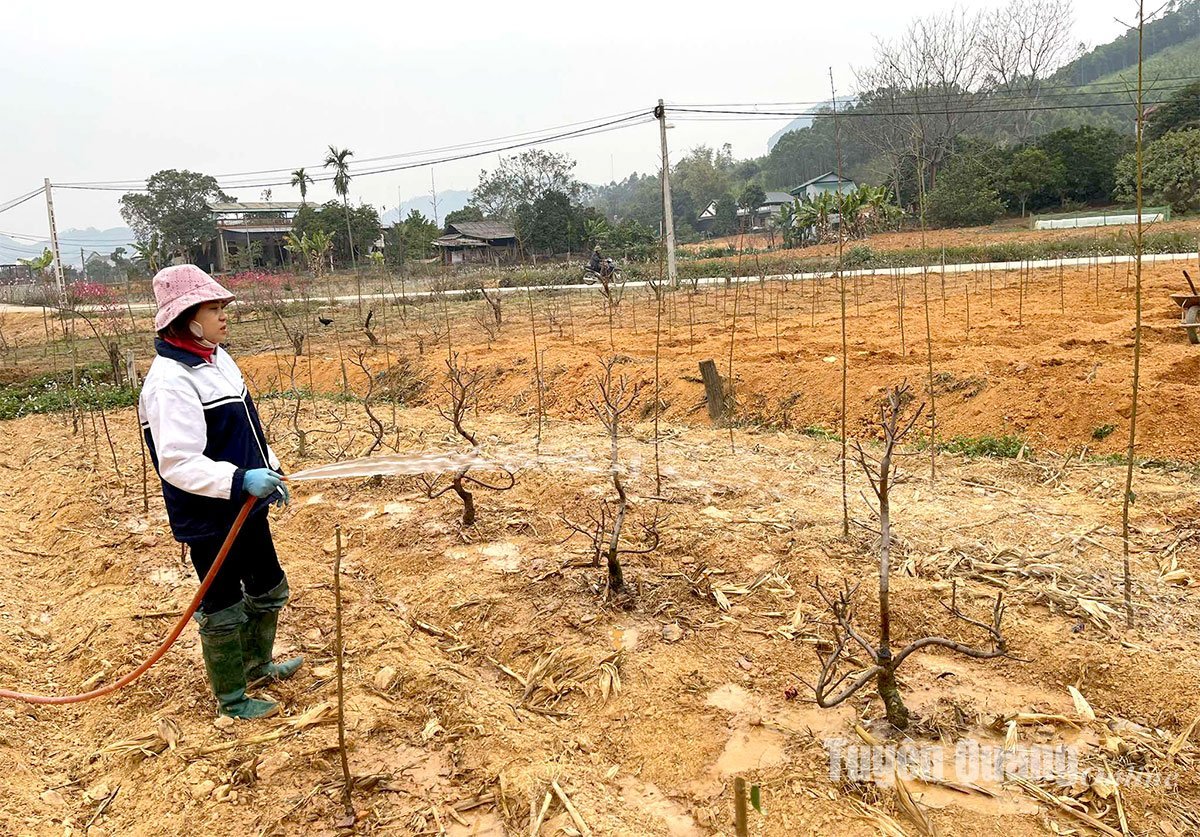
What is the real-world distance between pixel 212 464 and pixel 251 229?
41596 mm

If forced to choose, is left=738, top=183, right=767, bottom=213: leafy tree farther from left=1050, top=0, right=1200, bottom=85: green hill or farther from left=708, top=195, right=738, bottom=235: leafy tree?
left=1050, top=0, right=1200, bottom=85: green hill

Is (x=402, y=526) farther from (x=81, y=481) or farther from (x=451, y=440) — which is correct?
(x=81, y=481)

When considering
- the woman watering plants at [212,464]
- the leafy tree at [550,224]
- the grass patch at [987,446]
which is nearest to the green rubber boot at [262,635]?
the woman watering plants at [212,464]

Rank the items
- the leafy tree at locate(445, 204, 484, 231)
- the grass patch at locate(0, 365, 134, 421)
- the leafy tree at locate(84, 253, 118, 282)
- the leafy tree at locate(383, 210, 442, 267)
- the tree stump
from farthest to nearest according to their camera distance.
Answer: the leafy tree at locate(84, 253, 118, 282) → the leafy tree at locate(445, 204, 484, 231) → the leafy tree at locate(383, 210, 442, 267) → the grass patch at locate(0, 365, 134, 421) → the tree stump

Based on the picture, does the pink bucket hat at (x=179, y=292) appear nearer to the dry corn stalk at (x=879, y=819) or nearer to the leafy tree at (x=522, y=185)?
the dry corn stalk at (x=879, y=819)

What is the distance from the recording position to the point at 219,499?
8.29 feet

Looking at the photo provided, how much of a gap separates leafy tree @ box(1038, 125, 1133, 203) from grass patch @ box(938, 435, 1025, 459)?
1011 inches

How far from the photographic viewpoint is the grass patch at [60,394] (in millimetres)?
9180

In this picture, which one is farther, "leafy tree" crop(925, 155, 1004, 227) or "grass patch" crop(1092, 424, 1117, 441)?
"leafy tree" crop(925, 155, 1004, 227)

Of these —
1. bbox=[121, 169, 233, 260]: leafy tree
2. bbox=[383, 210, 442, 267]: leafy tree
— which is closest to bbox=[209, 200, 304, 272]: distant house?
bbox=[121, 169, 233, 260]: leafy tree

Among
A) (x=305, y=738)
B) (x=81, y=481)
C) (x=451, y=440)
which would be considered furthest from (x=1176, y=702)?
(x=81, y=481)

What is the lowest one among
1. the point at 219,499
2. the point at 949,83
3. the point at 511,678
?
the point at 511,678

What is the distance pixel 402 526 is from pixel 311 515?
80cm

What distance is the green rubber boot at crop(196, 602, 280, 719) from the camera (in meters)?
2.62
